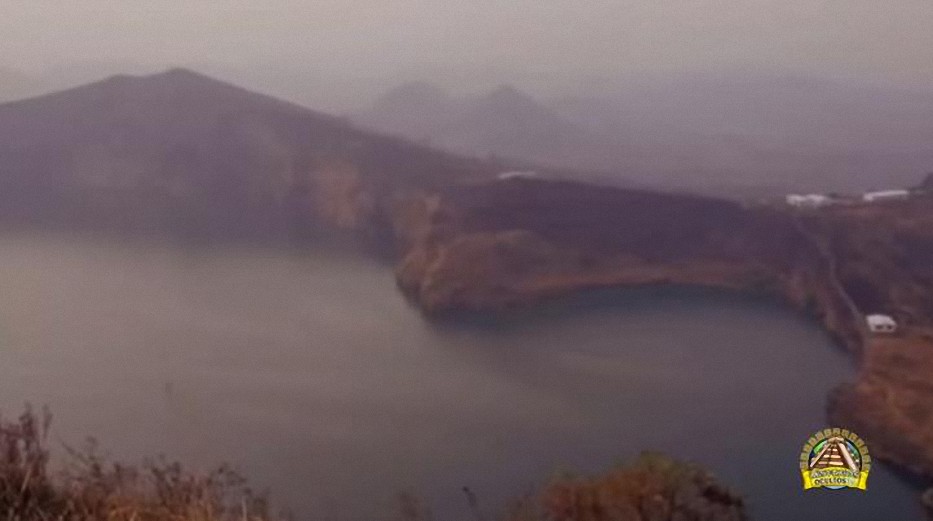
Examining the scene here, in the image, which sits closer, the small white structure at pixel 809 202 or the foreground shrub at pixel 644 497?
the foreground shrub at pixel 644 497

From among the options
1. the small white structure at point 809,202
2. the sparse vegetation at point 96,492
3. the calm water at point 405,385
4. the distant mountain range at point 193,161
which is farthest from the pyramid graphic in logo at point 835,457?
the distant mountain range at point 193,161

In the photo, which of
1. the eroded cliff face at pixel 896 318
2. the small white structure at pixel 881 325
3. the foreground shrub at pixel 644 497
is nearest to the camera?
the foreground shrub at pixel 644 497

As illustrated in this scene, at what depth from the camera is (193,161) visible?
2030 centimetres

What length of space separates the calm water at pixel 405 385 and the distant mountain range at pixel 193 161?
449cm

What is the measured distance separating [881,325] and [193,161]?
1456 cm

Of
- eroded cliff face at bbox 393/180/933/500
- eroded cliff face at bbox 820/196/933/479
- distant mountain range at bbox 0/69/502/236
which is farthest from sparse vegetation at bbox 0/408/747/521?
distant mountain range at bbox 0/69/502/236

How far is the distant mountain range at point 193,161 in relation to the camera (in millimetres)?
18266

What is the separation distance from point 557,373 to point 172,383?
3804 mm

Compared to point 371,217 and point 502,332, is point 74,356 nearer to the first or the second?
point 502,332

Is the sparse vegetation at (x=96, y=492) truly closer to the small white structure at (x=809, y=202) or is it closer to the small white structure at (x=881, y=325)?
the small white structure at (x=881, y=325)

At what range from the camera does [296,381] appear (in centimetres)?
939

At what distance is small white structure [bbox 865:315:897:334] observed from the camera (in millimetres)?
10336

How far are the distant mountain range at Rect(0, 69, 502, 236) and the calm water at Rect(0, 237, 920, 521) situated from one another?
449cm

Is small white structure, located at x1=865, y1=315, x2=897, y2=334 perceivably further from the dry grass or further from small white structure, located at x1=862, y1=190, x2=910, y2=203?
the dry grass
